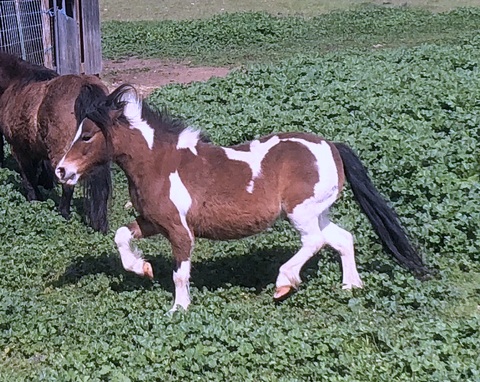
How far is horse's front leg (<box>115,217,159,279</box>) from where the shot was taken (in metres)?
6.03

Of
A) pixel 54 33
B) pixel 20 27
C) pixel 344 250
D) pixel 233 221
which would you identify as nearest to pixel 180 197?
pixel 233 221

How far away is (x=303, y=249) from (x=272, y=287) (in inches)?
17.9

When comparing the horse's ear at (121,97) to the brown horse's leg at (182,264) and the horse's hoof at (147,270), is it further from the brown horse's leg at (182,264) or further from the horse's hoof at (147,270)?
the horse's hoof at (147,270)

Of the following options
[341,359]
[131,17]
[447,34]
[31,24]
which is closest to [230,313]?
[341,359]

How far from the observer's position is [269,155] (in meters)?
6.08

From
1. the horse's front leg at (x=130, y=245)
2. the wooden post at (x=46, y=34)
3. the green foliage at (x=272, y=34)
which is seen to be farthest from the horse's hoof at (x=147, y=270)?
the green foliage at (x=272, y=34)

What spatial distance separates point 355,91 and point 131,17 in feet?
53.8

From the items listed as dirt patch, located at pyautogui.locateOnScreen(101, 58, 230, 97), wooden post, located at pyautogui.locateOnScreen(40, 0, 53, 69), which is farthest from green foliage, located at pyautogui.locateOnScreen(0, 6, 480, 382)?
dirt patch, located at pyautogui.locateOnScreen(101, 58, 230, 97)

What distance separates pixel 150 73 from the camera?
56.8ft

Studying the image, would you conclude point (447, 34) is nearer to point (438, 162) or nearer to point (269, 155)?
point (438, 162)

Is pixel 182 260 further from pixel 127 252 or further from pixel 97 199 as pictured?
pixel 97 199

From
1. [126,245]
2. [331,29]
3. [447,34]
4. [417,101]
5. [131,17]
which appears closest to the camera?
[126,245]

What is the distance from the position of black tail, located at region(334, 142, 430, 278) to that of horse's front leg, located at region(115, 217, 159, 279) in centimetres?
152

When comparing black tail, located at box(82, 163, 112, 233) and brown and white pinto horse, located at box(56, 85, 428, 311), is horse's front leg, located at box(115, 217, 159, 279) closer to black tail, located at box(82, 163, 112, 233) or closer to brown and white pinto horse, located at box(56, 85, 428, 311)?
brown and white pinto horse, located at box(56, 85, 428, 311)
